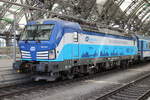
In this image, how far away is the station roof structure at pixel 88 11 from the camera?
86.7 ft

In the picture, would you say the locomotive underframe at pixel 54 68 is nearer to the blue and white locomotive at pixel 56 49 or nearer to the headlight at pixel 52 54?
the blue and white locomotive at pixel 56 49

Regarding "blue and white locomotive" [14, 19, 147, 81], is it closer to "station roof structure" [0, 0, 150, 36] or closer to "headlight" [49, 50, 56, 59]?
"headlight" [49, 50, 56, 59]

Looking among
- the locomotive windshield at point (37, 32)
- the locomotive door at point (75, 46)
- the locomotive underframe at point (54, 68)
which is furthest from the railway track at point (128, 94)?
the locomotive windshield at point (37, 32)

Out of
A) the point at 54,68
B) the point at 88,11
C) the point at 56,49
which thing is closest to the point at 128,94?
the point at 54,68

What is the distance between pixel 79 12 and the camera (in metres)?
27.8

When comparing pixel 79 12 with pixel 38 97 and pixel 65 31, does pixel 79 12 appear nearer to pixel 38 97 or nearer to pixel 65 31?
pixel 65 31

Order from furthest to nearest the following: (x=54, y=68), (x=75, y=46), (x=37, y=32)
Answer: (x=75, y=46)
(x=37, y=32)
(x=54, y=68)

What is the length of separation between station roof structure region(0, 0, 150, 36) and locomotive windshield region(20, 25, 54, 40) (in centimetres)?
569

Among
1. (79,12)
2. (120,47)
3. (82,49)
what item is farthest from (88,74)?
(79,12)

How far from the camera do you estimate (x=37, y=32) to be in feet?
41.5

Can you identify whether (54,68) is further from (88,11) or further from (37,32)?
Result: (88,11)

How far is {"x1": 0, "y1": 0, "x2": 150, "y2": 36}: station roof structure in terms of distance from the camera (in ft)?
86.7

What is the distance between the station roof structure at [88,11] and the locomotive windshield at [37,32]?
569 cm

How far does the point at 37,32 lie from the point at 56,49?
1709mm
